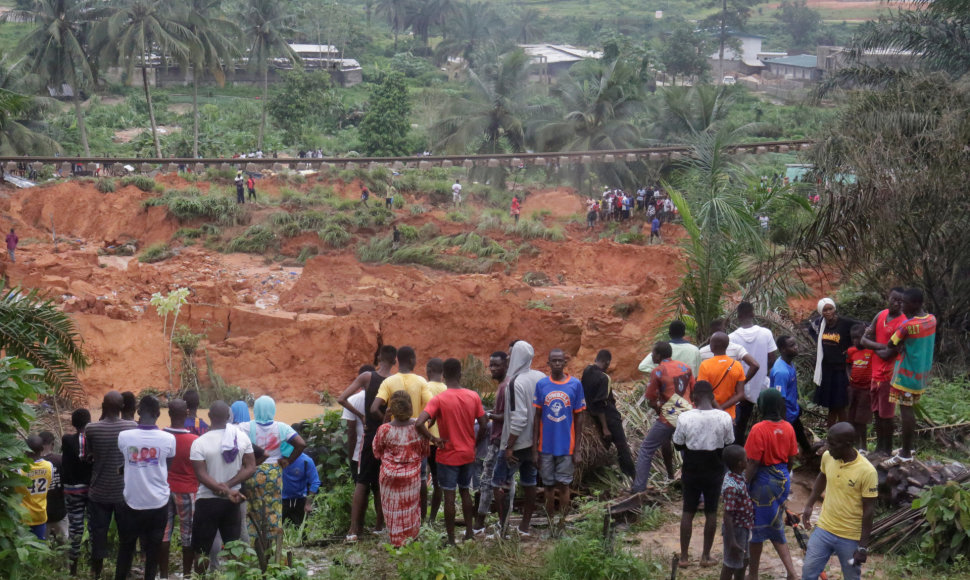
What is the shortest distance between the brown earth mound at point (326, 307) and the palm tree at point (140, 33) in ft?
32.2

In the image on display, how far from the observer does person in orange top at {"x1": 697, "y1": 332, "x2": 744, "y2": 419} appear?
749cm

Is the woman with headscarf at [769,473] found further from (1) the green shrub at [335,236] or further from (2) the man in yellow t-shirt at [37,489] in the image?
(1) the green shrub at [335,236]

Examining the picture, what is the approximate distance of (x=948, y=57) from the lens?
1608cm

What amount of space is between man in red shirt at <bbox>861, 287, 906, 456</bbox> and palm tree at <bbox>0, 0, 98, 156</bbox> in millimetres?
36661

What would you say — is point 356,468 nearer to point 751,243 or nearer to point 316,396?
→ point 751,243

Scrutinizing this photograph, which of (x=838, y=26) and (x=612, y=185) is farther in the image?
(x=838, y=26)

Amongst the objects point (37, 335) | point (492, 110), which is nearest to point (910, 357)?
point (37, 335)

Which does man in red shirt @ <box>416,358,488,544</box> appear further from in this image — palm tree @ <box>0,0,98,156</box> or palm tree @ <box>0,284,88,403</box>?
palm tree @ <box>0,0,98,156</box>

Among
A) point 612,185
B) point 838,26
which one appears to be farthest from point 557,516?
point 838,26

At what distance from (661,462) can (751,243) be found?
3.61 m

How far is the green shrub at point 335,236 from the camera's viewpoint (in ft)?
94.5

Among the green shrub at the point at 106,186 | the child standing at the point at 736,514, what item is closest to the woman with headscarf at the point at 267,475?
the child standing at the point at 736,514

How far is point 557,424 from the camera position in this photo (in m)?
7.00

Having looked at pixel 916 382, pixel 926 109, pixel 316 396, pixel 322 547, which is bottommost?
pixel 316 396
